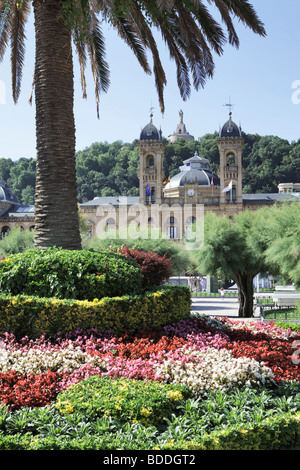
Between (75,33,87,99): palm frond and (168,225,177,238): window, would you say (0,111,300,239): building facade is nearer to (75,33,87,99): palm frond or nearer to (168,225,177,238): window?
(168,225,177,238): window

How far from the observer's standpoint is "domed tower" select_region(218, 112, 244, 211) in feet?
205

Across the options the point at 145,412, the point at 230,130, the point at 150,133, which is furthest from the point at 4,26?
the point at 230,130

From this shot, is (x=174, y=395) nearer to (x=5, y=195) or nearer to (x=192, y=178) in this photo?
(x=192, y=178)

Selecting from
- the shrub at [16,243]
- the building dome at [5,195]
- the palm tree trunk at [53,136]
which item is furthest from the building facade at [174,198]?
the palm tree trunk at [53,136]

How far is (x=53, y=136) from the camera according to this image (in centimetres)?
891

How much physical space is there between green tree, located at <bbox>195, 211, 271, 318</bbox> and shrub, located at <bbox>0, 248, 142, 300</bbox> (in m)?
14.1

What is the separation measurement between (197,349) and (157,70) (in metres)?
6.70

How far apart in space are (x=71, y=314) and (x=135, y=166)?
78.0 m

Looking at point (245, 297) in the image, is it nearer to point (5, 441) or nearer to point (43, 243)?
point (43, 243)

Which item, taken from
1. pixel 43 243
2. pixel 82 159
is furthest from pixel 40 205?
pixel 82 159

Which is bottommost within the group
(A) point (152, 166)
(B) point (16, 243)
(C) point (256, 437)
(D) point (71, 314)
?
(C) point (256, 437)

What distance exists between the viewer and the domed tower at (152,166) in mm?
62938

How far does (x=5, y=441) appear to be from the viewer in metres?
3.88

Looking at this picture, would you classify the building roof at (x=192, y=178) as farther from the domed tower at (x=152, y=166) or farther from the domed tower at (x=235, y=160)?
the domed tower at (x=235, y=160)
